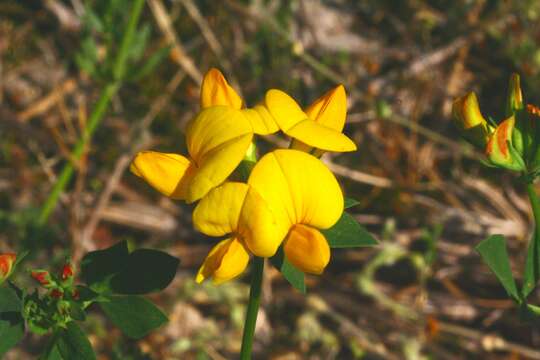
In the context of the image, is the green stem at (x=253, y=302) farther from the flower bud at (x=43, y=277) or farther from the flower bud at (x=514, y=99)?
the flower bud at (x=514, y=99)

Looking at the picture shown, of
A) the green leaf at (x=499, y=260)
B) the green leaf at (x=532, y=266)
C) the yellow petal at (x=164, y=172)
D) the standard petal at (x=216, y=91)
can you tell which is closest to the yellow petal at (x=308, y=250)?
the yellow petal at (x=164, y=172)

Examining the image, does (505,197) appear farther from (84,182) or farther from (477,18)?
(84,182)

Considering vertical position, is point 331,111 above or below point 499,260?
above

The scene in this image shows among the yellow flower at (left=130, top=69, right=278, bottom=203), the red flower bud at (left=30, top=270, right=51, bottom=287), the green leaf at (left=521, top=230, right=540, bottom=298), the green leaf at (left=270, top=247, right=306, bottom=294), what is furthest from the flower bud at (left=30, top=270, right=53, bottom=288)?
the green leaf at (left=521, top=230, right=540, bottom=298)

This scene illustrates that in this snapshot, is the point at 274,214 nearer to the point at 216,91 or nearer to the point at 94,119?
the point at 216,91

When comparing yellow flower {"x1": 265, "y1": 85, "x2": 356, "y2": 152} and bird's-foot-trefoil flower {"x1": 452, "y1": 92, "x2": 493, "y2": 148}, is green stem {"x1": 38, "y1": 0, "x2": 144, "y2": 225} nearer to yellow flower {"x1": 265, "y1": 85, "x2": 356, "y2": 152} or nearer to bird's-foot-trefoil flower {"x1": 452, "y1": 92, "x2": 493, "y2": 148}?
yellow flower {"x1": 265, "y1": 85, "x2": 356, "y2": 152}

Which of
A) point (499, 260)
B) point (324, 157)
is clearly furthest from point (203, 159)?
point (324, 157)

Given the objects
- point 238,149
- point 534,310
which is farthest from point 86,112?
point 534,310
